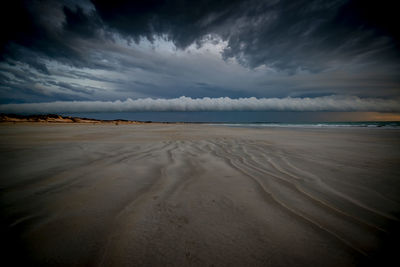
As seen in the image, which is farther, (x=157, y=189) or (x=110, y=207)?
(x=157, y=189)

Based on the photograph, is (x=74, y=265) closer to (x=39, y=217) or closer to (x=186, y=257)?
(x=186, y=257)

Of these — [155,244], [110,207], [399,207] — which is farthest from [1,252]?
[399,207]

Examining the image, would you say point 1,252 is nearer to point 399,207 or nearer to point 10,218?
point 10,218

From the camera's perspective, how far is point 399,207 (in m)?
1.63

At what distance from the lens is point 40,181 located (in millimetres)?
2252

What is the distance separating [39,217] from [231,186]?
206cm

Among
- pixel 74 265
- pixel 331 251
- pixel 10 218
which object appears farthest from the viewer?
pixel 10 218

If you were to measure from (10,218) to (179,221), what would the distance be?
1.53 metres

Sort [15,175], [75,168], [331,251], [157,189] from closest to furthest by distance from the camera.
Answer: [331,251]
[157,189]
[15,175]
[75,168]

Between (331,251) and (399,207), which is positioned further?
(399,207)

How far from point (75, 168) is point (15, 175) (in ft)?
2.44

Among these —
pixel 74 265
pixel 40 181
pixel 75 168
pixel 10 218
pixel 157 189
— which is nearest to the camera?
pixel 74 265

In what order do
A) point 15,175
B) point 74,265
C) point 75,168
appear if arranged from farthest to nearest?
point 75,168, point 15,175, point 74,265

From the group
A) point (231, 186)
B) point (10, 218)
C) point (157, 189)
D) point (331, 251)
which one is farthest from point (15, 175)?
point (331, 251)
